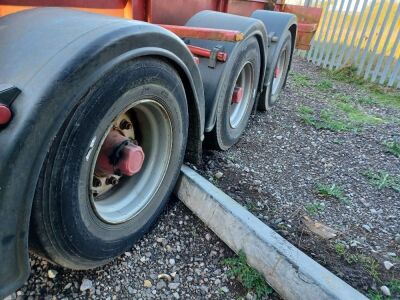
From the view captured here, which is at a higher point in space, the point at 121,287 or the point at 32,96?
the point at 32,96

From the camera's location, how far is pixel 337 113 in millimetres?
4500

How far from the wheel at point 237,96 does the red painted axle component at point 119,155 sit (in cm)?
96

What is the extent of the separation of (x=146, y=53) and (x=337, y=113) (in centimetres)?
370

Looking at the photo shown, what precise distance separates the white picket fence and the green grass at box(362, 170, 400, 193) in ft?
13.9

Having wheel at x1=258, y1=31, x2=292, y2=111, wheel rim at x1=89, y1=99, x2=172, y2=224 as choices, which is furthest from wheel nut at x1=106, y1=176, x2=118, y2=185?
wheel at x1=258, y1=31, x2=292, y2=111

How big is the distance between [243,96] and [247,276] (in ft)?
6.09

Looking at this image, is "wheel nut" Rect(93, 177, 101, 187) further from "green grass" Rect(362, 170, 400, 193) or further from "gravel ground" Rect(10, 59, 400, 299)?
"green grass" Rect(362, 170, 400, 193)

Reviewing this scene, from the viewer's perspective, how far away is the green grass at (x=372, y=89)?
5.46 meters

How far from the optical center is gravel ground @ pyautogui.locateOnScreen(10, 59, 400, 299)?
→ 178 cm

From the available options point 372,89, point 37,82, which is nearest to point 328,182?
point 37,82

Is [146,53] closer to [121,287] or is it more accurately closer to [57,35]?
[57,35]

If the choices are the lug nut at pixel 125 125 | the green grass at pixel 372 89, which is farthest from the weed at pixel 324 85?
the lug nut at pixel 125 125

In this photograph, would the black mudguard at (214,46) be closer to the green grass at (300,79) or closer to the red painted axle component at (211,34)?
the red painted axle component at (211,34)

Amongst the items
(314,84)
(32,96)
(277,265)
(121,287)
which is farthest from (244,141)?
(314,84)
